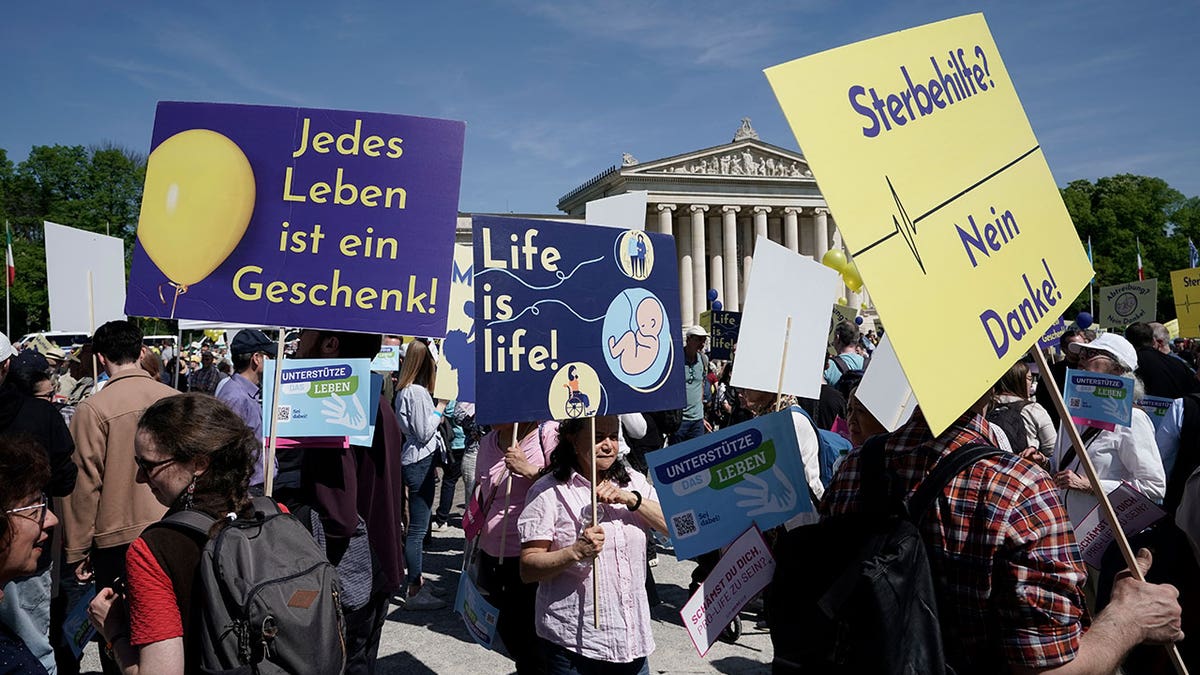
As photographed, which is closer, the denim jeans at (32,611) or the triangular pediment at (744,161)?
the denim jeans at (32,611)

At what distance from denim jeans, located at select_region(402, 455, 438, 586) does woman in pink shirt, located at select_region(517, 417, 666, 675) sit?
124 inches

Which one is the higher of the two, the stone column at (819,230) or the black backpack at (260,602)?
the stone column at (819,230)

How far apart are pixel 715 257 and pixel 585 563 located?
6168cm

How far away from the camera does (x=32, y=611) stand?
13.2 ft

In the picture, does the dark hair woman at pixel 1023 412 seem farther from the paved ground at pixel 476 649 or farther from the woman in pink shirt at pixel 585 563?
the woman in pink shirt at pixel 585 563

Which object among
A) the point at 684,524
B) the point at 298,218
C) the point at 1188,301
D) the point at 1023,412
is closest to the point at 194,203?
the point at 298,218

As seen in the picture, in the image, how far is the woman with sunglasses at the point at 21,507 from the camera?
212 centimetres

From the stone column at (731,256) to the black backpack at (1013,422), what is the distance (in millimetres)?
57363

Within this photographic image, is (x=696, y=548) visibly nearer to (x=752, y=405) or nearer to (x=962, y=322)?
(x=962, y=322)

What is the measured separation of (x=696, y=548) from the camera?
2.79 m

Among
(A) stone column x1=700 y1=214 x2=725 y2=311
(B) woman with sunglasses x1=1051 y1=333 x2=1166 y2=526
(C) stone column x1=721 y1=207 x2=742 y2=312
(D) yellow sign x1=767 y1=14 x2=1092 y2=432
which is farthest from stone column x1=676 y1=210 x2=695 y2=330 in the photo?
(D) yellow sign x1=767 y1=14 x2=1092 y2=432

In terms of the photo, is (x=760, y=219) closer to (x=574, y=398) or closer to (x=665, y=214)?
(x=665, y=214)

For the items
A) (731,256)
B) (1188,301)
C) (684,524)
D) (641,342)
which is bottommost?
(684,524)

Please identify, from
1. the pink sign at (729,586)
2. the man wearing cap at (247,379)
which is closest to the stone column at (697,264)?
the man wearing cap at (247,379)
